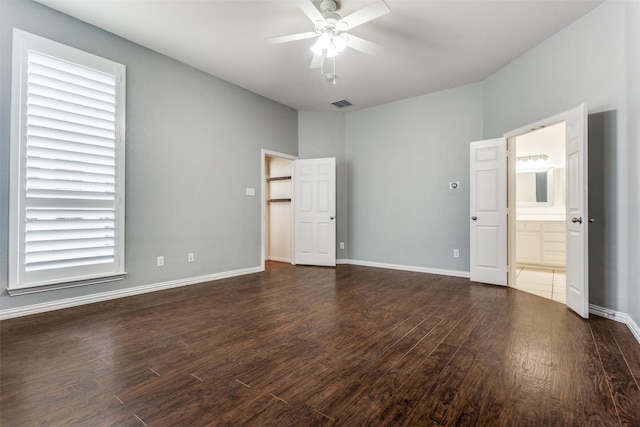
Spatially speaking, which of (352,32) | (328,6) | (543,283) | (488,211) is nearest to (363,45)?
(328,6)

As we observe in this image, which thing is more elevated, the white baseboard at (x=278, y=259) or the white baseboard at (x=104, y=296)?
the white baseboard at (x=104, y=296)

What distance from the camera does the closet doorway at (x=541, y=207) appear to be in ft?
17.4

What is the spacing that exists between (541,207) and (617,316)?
13.0ft

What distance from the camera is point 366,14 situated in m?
2.48

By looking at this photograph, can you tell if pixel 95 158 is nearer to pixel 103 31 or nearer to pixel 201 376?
pixel 103 31

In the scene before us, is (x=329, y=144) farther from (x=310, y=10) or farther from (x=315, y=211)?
(x=310, y=10)

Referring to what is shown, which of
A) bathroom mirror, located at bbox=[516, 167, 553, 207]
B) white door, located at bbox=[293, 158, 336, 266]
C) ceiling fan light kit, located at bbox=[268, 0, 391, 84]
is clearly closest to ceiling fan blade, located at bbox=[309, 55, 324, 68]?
ceiling fan light kit, located at bbox=[268, 0, 391, 84]

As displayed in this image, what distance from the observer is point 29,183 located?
275cm

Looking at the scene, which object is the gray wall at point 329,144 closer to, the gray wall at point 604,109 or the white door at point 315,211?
the white door at point 315,211

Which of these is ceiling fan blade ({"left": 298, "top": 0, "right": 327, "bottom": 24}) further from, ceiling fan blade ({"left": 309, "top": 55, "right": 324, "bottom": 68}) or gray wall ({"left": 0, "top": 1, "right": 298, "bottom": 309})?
gray wall ({"left": 0, "top": 1, "right": 298, "bottom": 309})

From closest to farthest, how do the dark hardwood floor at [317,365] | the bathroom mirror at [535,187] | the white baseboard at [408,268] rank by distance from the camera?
1. the dark hardwood floor at [317,365]
2. the white baseboard at [408,268]
3. the bathroom mirror at [535,187]

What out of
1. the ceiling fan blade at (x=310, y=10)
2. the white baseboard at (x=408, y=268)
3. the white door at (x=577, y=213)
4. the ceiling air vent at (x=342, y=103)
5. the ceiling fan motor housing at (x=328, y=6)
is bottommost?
the white baseboard at (x=408, y=268)

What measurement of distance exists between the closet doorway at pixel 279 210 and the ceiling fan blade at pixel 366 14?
145 inches

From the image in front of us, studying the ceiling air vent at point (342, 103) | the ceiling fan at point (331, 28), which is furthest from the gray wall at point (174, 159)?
A: the ceiling fan at point (331, 28)
